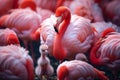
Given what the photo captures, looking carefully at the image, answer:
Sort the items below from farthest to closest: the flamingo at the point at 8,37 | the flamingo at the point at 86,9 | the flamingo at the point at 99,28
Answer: the flamingo at the point at 86,9, the flamingo at the point at 99,28, the flamingo at the point at 8,37

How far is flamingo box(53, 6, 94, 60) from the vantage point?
293cm

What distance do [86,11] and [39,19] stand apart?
474 millimetres

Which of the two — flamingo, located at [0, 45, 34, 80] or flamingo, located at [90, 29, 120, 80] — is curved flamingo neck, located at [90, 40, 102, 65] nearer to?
flamingo, located at [90, 29, 120, 80]

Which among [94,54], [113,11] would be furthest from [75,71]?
[113,11]

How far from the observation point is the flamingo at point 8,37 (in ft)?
9.64

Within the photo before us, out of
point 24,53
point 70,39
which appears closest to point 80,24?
point 70,39

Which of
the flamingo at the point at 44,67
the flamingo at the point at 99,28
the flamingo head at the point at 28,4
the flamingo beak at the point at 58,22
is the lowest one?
the flamingo at the point at 44,67

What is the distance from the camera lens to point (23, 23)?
3.23 meters

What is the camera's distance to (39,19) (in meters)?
3.34

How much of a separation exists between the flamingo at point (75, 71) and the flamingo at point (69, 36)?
28 cm

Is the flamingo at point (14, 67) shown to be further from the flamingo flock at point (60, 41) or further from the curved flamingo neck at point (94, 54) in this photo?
the curved flamingo neck at point (94, 54)

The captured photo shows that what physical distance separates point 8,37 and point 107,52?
0.86 meters

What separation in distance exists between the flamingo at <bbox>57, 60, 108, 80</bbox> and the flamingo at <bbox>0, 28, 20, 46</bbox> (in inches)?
20.2

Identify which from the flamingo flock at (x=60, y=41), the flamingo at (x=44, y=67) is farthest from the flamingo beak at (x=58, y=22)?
the flamingo at (x=44, y=67)
